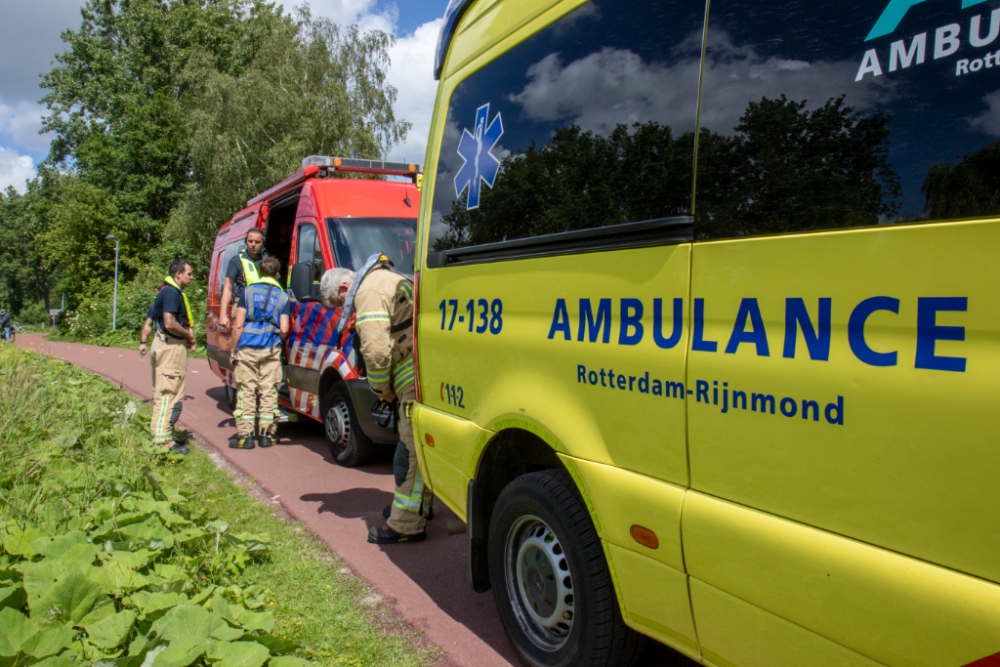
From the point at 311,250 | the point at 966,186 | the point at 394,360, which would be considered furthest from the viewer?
the point at 311,250

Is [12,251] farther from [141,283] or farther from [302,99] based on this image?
[302,99]

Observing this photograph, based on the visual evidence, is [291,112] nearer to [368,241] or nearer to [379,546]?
[368,241]

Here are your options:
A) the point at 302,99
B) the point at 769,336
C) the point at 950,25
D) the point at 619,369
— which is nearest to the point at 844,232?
the point at 769,336

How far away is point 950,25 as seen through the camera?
61.2 inches

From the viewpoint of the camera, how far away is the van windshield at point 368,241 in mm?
7037

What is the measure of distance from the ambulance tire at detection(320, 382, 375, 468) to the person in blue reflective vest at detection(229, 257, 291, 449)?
86cm

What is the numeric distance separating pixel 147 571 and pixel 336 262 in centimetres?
387

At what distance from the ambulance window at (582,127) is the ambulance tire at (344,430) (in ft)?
11.5

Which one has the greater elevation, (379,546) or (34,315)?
(379,546)

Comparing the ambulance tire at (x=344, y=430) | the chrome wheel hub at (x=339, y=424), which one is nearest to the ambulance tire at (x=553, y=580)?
the ambulance tire at (x=344, y=430)

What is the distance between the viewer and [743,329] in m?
1.96

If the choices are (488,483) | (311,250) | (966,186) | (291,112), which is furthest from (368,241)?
(291,112)

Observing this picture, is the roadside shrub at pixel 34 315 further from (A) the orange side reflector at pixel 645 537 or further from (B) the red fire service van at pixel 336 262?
(A) the orange side reflector at pixel 645 537

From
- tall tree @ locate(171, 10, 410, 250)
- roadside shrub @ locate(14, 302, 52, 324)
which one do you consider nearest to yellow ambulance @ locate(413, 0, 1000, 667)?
tall tree @ locate(171, 10, 410, 250)
